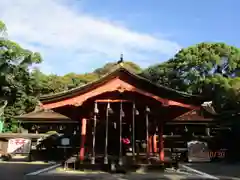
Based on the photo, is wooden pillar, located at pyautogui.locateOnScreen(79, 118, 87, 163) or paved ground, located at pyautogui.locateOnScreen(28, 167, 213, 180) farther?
wooden pillar, located at pyautogui.locateOnScreen(79, 118, 87, 163)

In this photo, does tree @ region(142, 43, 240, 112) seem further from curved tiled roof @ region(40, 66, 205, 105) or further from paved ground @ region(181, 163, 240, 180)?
curved tiled roof @ region(40, 66, 205, 105)

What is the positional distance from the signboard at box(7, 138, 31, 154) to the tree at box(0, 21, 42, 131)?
1711cm

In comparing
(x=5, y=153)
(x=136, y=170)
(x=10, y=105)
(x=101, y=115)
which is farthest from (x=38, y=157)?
(x=10, y=105)

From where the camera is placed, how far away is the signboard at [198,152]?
20.5 meters

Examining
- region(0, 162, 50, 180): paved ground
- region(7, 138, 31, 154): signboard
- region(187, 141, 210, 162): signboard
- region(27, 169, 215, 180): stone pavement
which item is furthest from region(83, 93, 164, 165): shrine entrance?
region(7, 138, 31, 154): signboard

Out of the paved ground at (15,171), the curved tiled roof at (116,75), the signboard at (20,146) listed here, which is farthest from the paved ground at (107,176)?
the signboard at (20,146)

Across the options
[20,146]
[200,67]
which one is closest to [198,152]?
[20,146]

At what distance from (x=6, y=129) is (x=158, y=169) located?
28888mm

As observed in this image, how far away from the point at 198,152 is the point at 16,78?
2815 centimetres

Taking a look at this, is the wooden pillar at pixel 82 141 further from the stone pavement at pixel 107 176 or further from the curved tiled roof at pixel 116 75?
the curved tiled roof at pixel 116 75

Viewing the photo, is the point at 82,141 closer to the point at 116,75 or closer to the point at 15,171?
the point at 116,75

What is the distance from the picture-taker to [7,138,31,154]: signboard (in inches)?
873

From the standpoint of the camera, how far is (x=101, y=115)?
55.9ft
